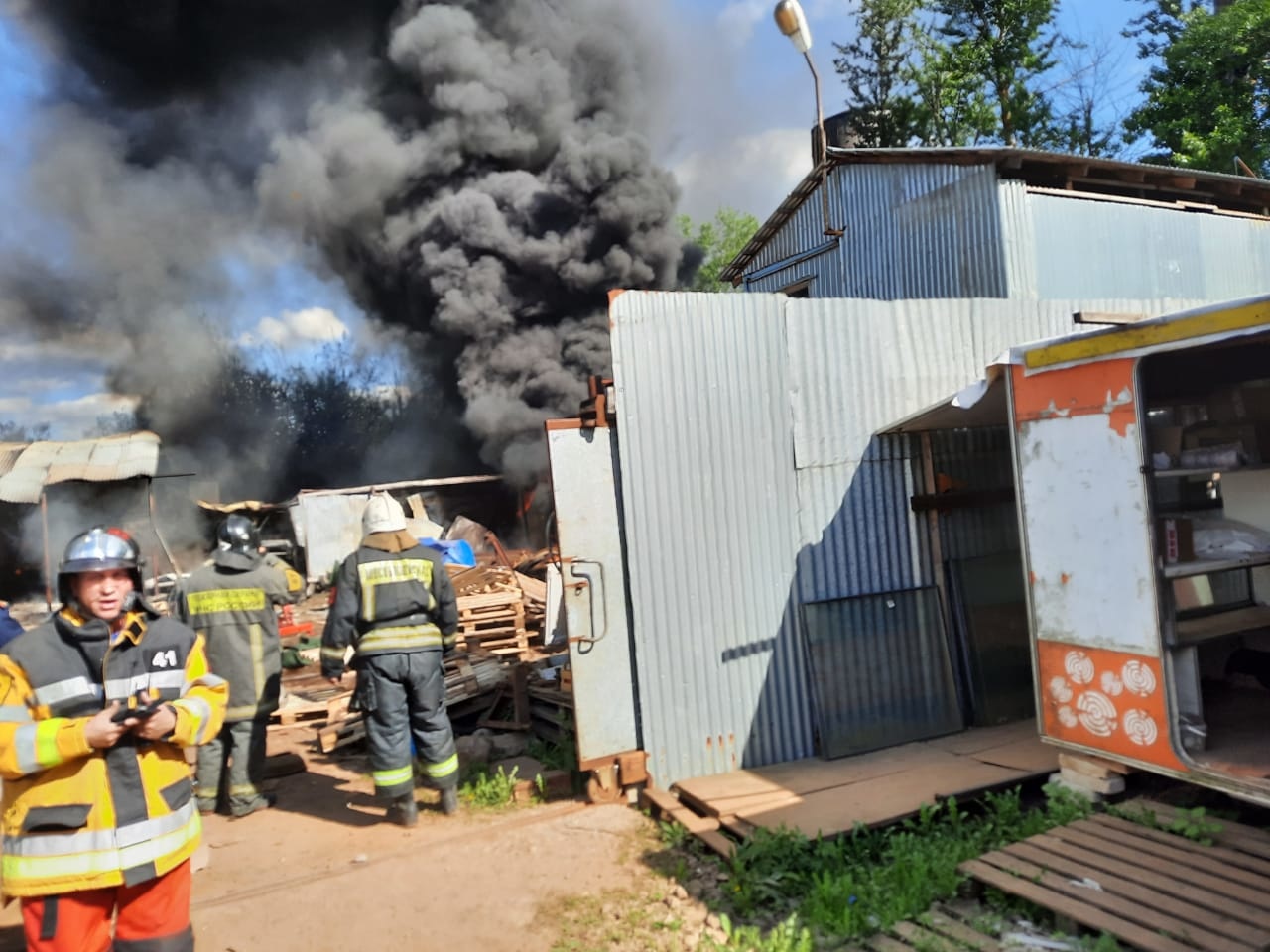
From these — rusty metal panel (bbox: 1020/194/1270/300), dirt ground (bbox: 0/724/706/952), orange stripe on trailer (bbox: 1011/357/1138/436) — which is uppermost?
rusty metal panel (bbox: 1020/194/1270/300)

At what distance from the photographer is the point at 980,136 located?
21359 millimetres

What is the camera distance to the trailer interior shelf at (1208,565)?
3918 millimetres

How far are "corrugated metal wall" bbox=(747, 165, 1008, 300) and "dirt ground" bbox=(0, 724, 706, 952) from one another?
860cm

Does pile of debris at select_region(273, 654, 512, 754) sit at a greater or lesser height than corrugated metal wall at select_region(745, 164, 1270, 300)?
lesser

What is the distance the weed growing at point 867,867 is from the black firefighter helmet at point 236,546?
3485 millimetres

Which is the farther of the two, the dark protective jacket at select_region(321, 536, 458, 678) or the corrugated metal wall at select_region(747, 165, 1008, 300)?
the corrugated metal wall at select_region(747, 165, 1008, 300)

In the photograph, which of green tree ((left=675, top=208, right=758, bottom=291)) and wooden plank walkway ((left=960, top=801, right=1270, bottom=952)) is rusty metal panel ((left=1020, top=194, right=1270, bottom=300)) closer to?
wooden plank walkway ((left=960, top=801, right=1270, bottom=952))

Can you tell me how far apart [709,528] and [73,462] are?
15.7 m

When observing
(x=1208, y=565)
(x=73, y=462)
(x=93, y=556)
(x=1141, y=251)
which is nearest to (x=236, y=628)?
(x=93, y=556)

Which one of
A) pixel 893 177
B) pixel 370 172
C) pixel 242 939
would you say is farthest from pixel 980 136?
pixel 242 939

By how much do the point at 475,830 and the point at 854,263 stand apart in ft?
33.2

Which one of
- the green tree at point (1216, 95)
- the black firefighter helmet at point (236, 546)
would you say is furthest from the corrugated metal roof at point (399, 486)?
the green tree at point (1216, 95)

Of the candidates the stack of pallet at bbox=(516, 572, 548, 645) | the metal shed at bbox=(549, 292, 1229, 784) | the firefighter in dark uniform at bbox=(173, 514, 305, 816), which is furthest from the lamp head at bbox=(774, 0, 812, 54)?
the firefighter in dark uniform at bbox=(173, 514, 305, 816)

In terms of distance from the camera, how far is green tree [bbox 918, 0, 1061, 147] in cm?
2070
